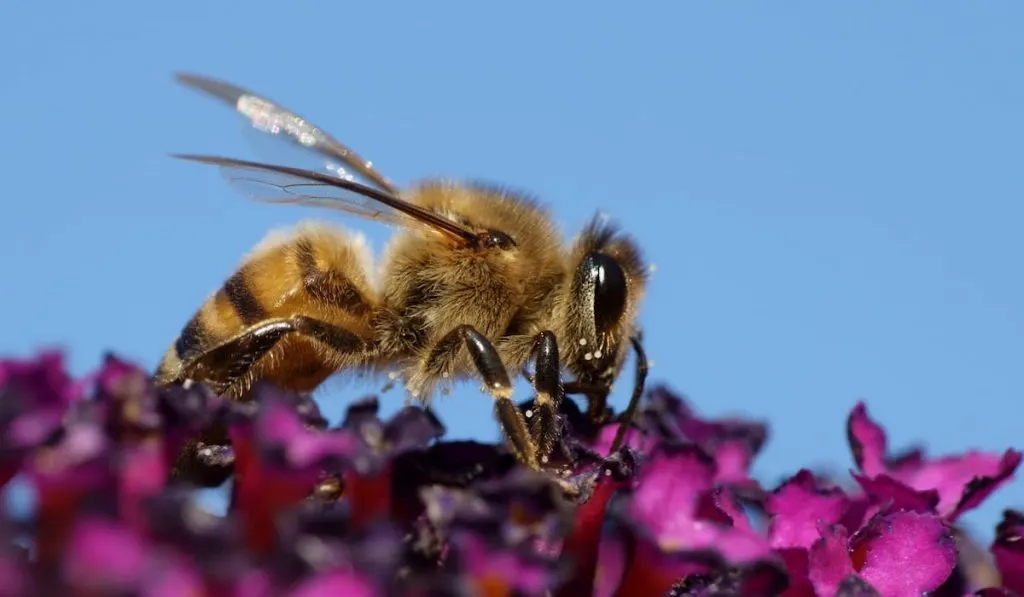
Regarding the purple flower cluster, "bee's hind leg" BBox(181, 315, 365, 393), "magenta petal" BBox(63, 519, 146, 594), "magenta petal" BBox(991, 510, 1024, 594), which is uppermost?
"magenta petal" BBox(991, 510, 1024, 594)

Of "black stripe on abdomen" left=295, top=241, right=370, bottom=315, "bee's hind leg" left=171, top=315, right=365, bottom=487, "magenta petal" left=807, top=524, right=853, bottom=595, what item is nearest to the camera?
"magenta petal" left=807, top=524, right=853, bottom=595

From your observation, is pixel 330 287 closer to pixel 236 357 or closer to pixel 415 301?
pixel 415 301

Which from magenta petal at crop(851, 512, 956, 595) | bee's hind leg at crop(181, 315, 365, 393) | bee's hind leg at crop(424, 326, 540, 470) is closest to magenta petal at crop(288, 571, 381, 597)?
bee's hind leg at crop(424, 326, 540, 470)

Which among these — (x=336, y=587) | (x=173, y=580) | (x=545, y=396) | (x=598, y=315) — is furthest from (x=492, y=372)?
(x=173, y=580)

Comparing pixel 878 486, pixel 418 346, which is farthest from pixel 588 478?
pixel 418 346

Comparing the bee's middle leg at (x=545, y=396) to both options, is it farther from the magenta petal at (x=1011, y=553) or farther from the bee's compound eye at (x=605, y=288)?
the magenta petal at (x=1011, y=553)

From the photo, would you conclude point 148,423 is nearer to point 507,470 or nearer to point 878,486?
point 507,470

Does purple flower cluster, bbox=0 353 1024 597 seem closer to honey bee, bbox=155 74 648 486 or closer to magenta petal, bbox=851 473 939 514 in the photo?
magenta petal, bbox=851 473 939 514
